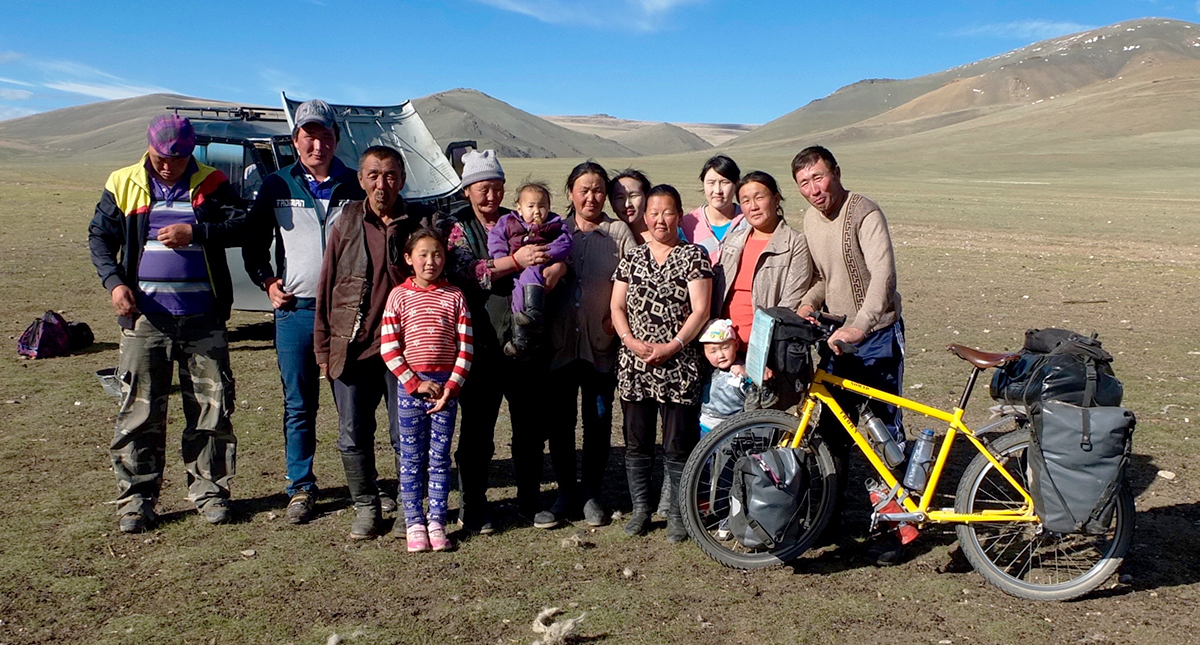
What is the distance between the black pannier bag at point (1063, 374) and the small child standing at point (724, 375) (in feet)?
4.04

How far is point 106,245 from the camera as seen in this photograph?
15.6 feet

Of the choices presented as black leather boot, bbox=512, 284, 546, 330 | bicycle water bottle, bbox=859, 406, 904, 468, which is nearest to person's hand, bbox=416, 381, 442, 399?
black leather boot, bbox=512, 284, 546, 330

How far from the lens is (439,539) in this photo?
4.69 m

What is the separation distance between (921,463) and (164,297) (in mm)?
3887

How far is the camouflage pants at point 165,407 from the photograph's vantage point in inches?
190

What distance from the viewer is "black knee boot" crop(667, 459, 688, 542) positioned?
4.84 m

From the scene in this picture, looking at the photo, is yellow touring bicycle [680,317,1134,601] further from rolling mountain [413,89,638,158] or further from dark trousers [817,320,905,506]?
rolling mountain [413,89,638,158]

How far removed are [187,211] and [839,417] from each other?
3.49 m

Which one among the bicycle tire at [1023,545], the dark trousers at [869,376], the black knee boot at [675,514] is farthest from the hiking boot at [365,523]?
the bicycle tire at [1023,545]

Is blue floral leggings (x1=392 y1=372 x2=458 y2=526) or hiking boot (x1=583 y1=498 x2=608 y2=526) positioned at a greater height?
blue floral leggings (x1=392 y1=372 x2=458 y2=526)

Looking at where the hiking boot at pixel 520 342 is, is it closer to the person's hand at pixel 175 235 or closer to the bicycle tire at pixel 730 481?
the bicycle tire at pixel 730 481

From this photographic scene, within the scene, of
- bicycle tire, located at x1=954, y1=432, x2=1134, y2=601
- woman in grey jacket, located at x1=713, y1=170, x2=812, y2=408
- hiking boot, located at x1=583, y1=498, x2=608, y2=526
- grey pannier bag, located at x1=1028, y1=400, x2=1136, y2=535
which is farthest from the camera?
hiking boot, located at x1=583, y1=498, x2=608, y2=526

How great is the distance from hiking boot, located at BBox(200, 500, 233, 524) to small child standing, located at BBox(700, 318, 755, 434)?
2.67 meters

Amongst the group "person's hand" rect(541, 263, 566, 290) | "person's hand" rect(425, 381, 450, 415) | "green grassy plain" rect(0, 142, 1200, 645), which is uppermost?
"person's hand" rect(541, 263, 566, 290)
